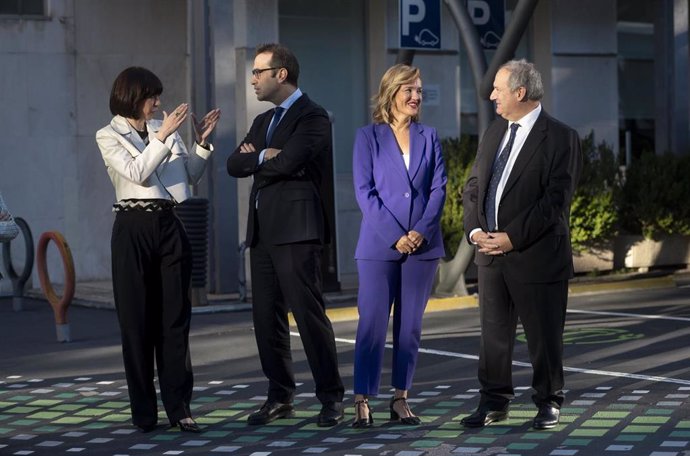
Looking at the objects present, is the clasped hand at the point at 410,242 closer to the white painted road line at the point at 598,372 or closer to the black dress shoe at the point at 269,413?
the black dress shoe at the point at 269,413

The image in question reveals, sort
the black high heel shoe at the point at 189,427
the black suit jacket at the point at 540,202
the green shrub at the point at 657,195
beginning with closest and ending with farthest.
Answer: the black suit jacket at the point at 540,202 < the black high heel shoe at the point at 189,427 < the green shrub at the point at 657,195

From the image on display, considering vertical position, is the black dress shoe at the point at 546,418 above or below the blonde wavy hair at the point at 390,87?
below

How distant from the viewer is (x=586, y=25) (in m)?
20.8

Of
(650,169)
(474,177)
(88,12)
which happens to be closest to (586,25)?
(650,169)

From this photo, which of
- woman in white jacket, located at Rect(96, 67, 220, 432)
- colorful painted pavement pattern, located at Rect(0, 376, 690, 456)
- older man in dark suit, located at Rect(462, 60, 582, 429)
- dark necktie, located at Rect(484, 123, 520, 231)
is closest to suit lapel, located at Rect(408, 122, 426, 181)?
older man in dark suit, located at Rect(462, 60, 582, 429)

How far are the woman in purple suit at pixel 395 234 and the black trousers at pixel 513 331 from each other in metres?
0.36

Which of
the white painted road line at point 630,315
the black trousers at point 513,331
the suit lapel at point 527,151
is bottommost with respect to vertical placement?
the white painted road line at point 630,315

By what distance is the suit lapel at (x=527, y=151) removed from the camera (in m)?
8.23

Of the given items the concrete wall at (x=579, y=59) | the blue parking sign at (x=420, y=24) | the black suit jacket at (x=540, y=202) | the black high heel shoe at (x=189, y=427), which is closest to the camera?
the black suit jacket at (x=540, y=202)

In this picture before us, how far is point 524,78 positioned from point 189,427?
8.57 ft

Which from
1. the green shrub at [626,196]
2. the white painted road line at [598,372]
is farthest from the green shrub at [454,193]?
the white painted road line at [598,372]

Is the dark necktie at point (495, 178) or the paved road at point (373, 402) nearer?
the paved road at point (373, 402)

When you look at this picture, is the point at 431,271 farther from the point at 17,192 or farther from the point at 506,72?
the point at 17,192

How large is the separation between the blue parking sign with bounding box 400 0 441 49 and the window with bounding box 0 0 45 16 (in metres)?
4.67
